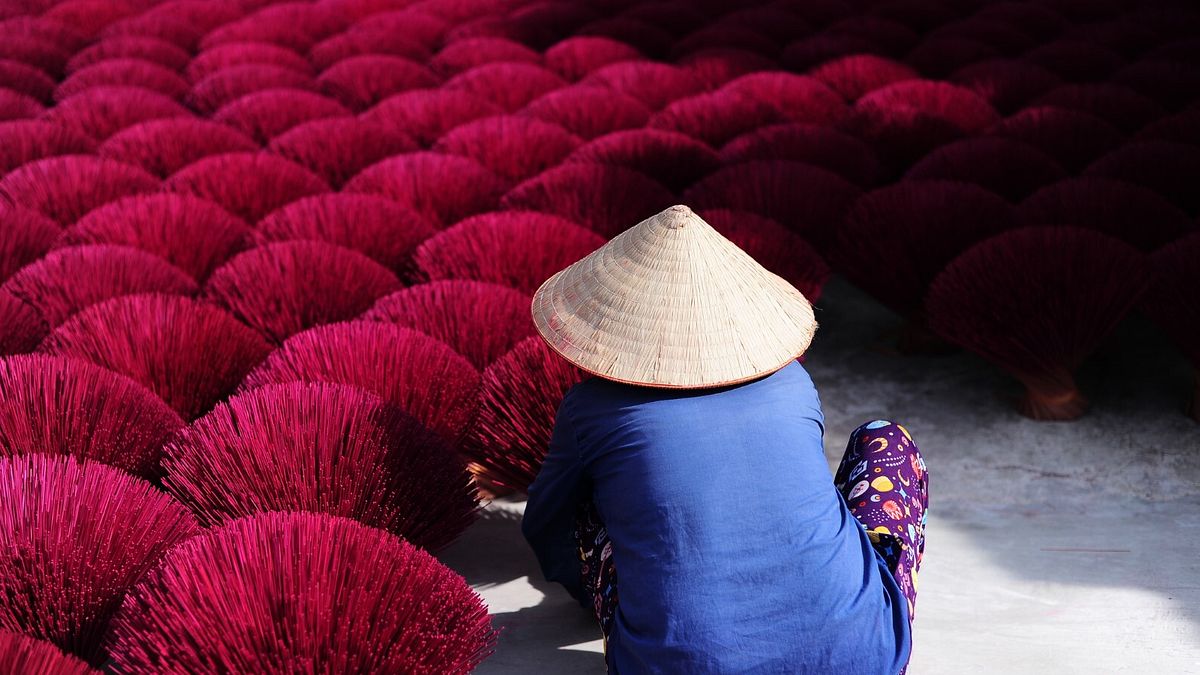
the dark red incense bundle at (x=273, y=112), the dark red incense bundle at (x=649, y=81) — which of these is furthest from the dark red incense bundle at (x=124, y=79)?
the dark red incense bundle at (x=649, y=81)

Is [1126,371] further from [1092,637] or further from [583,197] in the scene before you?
[583,197]

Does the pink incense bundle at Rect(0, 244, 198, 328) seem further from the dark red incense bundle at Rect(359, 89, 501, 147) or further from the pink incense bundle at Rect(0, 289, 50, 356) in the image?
the dark red incense bundle at Rect(359, 89, 501, 147)

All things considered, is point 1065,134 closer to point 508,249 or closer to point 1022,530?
point 1022,530

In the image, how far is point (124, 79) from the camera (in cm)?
301

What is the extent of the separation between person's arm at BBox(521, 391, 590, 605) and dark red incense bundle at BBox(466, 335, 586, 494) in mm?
207

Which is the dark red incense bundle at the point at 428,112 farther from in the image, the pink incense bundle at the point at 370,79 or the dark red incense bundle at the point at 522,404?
the dark red incense bundle at the point at 522,404

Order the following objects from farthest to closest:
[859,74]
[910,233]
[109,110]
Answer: [859,74] < [109,110] < [910,233]

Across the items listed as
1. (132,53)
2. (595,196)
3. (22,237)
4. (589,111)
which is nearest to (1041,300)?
(595,196)

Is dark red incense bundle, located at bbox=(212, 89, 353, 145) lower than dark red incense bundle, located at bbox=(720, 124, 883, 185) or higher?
higher

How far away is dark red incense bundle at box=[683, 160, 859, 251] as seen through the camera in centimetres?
214

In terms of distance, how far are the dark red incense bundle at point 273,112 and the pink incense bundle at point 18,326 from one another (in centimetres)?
102

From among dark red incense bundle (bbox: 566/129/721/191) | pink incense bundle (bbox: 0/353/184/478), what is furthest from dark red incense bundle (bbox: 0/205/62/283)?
dark red incense bundle (bbox: 566/129/721/191)

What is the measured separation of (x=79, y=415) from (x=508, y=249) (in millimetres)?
734

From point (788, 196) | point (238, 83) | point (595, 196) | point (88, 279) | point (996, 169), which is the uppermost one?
point (88, 279)
